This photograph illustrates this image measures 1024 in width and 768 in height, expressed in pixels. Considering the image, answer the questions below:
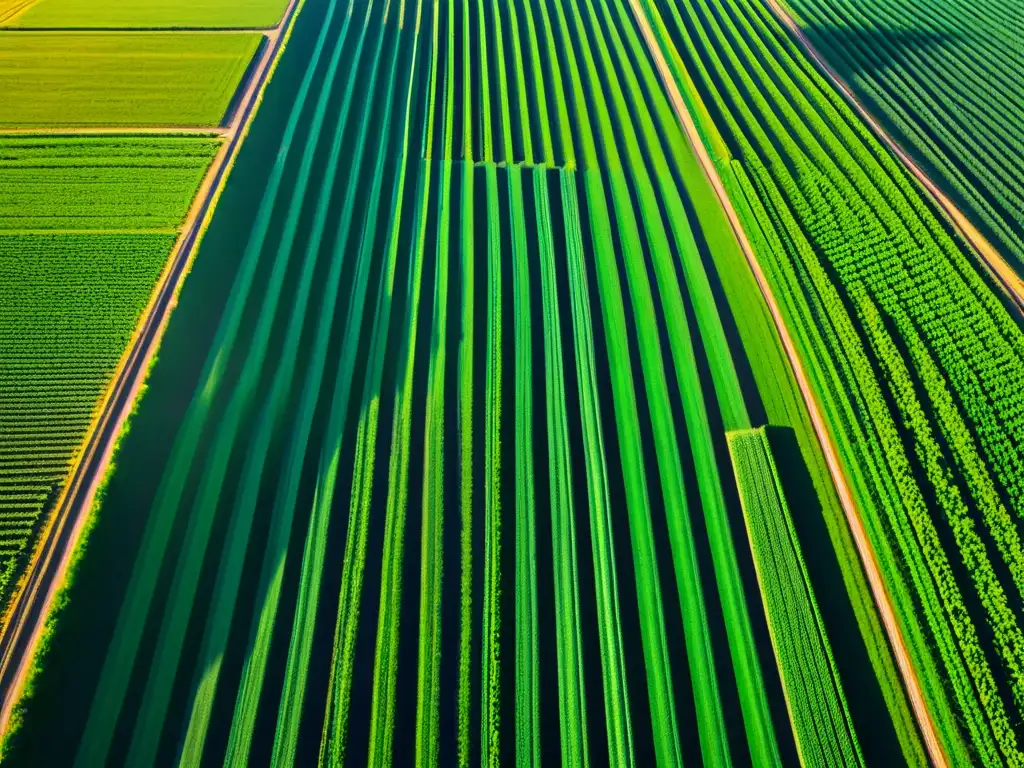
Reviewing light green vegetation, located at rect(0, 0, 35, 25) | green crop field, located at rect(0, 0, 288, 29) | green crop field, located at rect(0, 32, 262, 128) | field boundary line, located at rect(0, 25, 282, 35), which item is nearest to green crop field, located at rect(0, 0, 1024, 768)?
green crop field, located at rect(0, 32, 262, 128)

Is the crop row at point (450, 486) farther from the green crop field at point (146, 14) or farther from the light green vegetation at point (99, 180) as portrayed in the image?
the green crop field at point (146, 14)

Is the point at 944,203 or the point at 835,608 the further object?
the point at 944,203

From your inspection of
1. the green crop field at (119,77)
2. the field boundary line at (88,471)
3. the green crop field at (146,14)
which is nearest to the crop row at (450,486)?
the field boundary line at (88,471)

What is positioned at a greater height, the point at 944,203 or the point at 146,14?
the point at 146,14

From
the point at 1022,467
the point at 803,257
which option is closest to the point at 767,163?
the point at 803,257

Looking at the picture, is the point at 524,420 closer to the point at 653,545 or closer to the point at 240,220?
the point at 653,545

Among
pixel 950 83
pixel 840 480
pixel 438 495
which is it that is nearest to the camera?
pixel 438 495

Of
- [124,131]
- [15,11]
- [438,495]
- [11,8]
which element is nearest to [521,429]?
[438,495]

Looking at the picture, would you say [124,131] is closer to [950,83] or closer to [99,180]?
[99,180]
